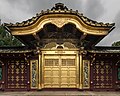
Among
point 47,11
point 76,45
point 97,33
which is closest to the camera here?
point 47,11

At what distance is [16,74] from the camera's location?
15.9 meters

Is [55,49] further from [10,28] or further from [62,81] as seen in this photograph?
[10,28]

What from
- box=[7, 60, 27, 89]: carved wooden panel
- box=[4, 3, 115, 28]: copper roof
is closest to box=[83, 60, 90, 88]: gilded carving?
box=[4, 3, 115, 28]: copper roof

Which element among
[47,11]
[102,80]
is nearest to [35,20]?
[47,11]

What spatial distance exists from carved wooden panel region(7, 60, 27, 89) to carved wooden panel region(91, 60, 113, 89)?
4.51 metres

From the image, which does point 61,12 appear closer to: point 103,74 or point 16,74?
point 103,74

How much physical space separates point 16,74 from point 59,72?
283 cm

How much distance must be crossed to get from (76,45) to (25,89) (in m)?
4.29

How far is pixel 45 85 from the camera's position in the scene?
15422mm

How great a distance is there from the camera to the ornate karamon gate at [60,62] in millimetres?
15117

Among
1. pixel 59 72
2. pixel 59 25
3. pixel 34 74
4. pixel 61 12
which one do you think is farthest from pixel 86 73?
pixel 61 12

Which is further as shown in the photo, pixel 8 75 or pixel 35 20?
pixel 8 75

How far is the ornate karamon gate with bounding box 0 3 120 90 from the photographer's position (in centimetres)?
1512

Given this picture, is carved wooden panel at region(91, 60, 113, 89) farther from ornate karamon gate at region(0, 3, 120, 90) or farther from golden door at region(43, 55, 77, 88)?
golden door at region(43, 55, 77, 88)
